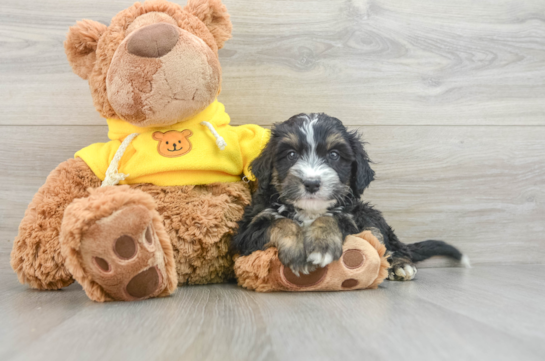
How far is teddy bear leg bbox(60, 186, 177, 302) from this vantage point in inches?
56.5

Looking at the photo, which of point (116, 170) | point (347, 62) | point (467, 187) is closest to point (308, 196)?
point (116, 170)

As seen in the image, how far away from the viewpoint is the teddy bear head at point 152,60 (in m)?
1.75

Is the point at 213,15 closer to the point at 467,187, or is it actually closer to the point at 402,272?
the point at 402,272

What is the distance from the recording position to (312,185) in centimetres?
173

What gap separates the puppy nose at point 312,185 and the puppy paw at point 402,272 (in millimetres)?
690

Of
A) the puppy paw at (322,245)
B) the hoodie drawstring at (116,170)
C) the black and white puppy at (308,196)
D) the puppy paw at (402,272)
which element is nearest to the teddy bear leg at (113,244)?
the hoodie drawstring at (116,170)

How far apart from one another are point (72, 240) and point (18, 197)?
1.27 m

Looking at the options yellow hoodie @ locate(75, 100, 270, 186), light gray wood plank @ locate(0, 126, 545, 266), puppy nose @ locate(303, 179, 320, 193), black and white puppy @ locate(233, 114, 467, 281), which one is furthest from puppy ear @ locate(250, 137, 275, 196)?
light gray wood plank @ locate(0, 126, 545, 266)

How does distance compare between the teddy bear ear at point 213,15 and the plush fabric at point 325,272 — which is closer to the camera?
the plush fabric at point 325,272

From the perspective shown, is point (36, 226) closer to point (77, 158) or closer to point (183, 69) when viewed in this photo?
point (77, 158)

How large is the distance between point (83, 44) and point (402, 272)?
5.93 ft

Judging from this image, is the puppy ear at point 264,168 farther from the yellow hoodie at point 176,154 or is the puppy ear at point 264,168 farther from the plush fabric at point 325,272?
the plush fabric at point 325,272

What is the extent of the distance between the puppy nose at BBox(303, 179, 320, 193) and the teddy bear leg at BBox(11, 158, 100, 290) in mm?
1007

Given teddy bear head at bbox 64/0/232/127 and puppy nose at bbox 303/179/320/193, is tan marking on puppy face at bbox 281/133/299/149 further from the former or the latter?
teddy bear head at bbox 64/0/232/127
